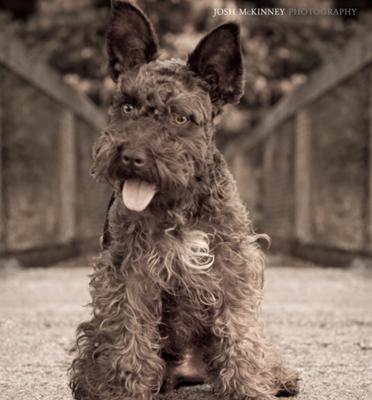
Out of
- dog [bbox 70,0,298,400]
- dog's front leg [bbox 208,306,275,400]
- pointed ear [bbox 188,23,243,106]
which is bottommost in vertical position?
dog's front leg [bbox 208,306,275,400]

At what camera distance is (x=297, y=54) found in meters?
14.0

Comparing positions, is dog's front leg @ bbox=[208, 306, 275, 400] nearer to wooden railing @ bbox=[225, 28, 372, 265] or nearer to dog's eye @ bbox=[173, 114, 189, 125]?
dog's eye @ bbox=[173, 114, 189, 125]

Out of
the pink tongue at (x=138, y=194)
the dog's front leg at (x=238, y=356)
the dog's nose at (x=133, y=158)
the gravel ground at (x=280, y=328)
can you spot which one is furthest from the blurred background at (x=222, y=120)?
the dog's nose at (x=133, y=158)

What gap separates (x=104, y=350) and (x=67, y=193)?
10.7m

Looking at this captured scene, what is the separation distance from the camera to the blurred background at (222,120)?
1084 centimetres

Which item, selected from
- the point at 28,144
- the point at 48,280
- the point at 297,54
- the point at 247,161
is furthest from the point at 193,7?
the point at 247,161

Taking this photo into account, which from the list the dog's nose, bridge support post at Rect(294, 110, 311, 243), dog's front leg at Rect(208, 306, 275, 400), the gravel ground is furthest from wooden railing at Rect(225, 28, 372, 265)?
the dog's nose

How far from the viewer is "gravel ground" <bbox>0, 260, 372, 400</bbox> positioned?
4.60 meters

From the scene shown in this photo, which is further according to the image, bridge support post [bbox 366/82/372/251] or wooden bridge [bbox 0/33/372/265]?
wooden bridge [bbox 0/33/372/265]

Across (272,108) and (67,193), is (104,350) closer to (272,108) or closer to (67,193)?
(67,193)

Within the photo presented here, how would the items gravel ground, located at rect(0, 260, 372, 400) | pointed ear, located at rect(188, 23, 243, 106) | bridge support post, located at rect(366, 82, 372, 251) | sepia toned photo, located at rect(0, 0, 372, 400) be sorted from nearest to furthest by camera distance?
1. sepia toned photo, located at rect(0, 0, 372, 400)
2. pointed ear, located at rect(188, 23, 243, 106)
3. gravel ground, located at rect(0, 260, 372, 400)
4. bridge support post, located at rect(366, 82, 372, 251)

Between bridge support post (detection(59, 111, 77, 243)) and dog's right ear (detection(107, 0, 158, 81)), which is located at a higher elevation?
dog's right ear (detection(107, 0, 158, 81))

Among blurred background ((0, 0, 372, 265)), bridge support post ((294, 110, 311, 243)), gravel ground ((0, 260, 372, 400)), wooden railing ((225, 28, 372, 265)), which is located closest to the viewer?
gravel ground ((0, 260, 372, 400))

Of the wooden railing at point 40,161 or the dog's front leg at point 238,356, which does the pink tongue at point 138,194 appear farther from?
the wooden railing at point 40,161
